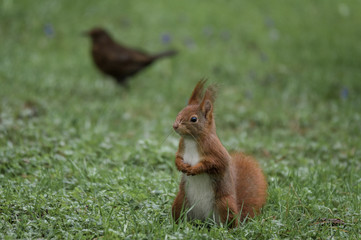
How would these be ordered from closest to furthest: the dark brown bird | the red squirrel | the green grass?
the red squirrel, the green grass, the dark brown bird

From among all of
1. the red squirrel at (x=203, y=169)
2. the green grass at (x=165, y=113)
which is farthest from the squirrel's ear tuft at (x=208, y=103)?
the green grass at (x=165, y=113)

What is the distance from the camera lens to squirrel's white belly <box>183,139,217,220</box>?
121 inches

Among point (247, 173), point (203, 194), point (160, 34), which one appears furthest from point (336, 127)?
point (160, 34)

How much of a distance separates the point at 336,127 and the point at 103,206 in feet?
14.3

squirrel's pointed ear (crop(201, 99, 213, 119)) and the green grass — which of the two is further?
the green grass

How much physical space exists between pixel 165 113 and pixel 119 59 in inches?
65.3

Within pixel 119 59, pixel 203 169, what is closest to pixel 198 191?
pixel 203 169

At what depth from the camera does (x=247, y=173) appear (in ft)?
11.3

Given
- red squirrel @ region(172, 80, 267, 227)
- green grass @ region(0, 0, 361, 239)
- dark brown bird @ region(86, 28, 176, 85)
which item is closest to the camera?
red squirrel @ region(172, 80, 267, 227)

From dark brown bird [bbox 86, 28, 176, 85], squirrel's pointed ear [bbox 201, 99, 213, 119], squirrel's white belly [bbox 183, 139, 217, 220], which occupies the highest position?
dark brown bird [bbox 86, 28, 176, 85]

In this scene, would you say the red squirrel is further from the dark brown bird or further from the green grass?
the dark brown bird

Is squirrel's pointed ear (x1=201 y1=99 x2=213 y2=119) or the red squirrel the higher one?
squirrel's pointed ear (x1=201 y1=99 x2=213 y2=119)

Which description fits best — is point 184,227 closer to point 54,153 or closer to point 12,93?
point 54,153

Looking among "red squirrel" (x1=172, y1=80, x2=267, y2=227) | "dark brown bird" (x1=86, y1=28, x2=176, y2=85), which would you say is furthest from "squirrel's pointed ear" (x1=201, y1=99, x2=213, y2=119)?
"dark brown bird" (x1=86, y1=28, x2=176, y2=85)
